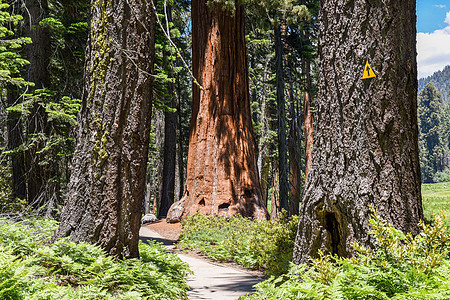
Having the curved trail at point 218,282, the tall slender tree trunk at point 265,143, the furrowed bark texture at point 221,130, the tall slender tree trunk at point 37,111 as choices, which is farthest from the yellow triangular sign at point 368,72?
the tall slender tree trunk at point 265,143

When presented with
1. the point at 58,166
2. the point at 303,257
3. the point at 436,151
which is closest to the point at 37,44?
the point at 58,166

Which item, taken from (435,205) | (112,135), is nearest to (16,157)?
(112,135)

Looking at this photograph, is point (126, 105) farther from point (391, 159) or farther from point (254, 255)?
point (254, 255)

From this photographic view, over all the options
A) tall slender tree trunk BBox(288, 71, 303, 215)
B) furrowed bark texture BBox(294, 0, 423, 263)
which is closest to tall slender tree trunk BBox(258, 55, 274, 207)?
tall slender tree trunk BBox(288, 71, 303, 215)

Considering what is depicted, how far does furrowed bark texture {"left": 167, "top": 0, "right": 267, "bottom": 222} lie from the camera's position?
11391 millimetres

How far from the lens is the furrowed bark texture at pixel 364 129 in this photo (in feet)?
11.5

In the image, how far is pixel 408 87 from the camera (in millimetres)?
3635

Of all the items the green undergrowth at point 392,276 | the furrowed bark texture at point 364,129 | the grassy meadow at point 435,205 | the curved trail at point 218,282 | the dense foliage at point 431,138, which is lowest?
the curved trail at point 218,282

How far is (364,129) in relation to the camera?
3.58 meters

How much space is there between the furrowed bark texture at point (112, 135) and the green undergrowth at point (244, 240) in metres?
2.03

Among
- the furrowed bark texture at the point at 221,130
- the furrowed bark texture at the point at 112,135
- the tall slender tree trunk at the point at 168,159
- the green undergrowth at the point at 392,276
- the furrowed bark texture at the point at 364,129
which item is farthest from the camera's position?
the tall slender tree trunk at the point at 168,159

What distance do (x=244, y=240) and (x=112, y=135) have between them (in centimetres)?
435

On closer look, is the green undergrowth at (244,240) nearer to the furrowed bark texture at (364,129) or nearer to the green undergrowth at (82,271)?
the furrowed bark texture at (364,129)

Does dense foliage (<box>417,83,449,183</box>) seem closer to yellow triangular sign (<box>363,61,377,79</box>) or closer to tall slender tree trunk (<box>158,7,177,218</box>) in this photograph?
tall slender tree trunk (<box>158,7,177,218</box>)
